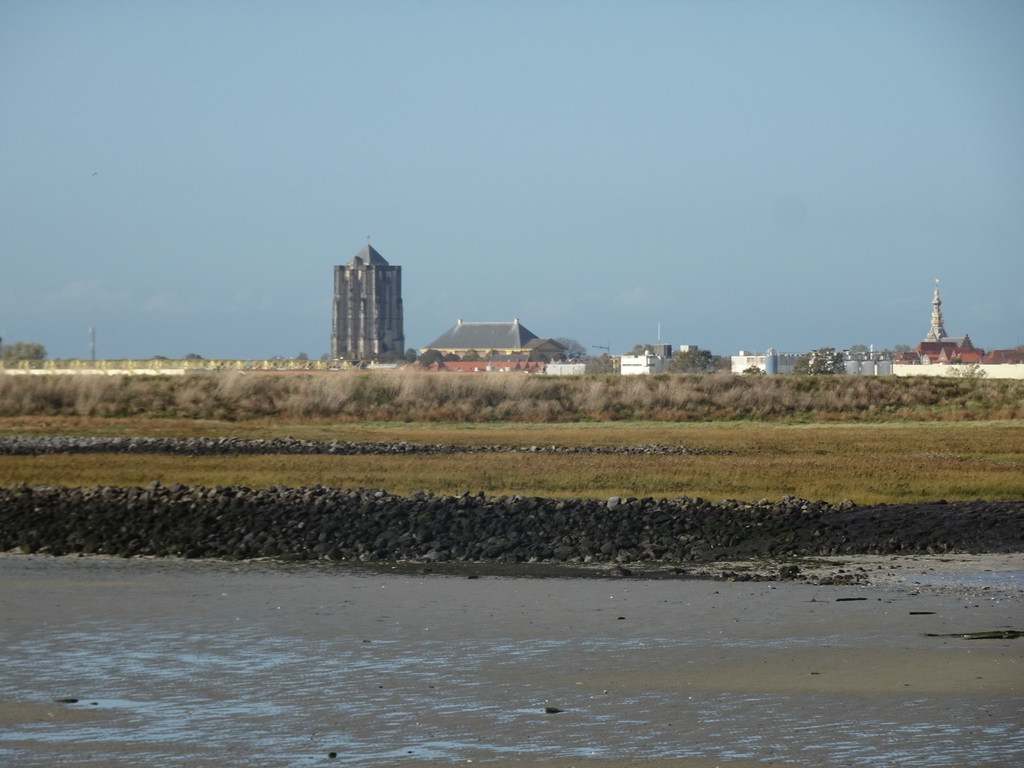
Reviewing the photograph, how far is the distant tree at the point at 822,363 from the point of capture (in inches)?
4862

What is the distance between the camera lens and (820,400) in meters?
68.2

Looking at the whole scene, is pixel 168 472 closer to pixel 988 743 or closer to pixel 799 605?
pixel 799 605

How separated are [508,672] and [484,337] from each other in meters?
174

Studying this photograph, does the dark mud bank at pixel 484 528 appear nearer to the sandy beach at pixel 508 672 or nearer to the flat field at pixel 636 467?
the sandy beach at pixel 508 672

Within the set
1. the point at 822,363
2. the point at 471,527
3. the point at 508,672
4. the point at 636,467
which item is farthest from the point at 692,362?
the point at 508,672

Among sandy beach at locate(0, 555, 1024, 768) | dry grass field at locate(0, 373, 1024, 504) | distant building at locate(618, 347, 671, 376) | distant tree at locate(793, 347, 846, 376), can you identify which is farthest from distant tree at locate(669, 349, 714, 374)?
sandy beach at locate(0, 555, 1024, 768)

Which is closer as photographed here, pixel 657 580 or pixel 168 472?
pixel 657 580

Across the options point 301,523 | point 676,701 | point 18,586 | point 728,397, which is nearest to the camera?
point 676,701

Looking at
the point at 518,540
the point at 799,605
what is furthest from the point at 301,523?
the point at 799,605

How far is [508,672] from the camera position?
11.5 meters

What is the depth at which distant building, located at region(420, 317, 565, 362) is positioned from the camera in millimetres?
177000

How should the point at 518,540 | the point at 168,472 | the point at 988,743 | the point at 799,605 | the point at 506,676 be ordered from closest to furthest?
the point at 988,743 < the point at 506,676 < the point at 799,605 < the point at 518,540 < the point at 168,472

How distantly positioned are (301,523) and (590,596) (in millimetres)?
6941

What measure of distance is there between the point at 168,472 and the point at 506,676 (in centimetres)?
2198
